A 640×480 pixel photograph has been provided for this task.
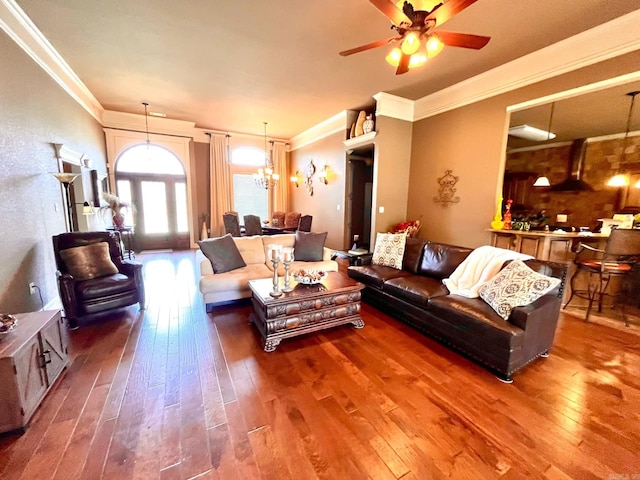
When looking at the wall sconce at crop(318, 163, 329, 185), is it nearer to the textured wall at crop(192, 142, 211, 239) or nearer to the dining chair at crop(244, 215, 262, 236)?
the dining chair at crop(244, 215, 262, 236)

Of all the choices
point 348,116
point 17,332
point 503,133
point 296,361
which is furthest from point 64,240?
point 503,133

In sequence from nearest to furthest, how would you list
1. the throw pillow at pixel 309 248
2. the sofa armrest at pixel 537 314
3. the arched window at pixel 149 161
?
the sofa armrest at pixel 537 314, the throw pillow at pixel 309 248, the arched window at pixel 149 161

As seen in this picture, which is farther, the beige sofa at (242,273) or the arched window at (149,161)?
the arched window at (149,161)

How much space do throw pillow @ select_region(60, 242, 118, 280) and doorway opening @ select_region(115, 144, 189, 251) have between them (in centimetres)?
398

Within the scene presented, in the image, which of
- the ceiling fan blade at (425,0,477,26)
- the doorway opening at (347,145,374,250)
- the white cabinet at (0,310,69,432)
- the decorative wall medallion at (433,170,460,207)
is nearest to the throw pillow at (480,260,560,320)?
the ceiling fan blade at (425,0,477,26)

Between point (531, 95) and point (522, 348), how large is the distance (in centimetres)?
345

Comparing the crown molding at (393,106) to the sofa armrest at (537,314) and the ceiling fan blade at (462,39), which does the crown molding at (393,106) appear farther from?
the sofa armrest at (537,314)

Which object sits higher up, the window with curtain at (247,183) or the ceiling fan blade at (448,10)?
the ceiling fan blade at (448,10)

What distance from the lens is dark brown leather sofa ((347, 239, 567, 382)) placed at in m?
2.10

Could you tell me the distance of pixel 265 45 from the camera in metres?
3.29

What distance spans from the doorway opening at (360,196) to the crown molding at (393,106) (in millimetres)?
1249

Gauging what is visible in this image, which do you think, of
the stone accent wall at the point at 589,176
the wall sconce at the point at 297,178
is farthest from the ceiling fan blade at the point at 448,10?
the stone accent wall at the point at 589,176

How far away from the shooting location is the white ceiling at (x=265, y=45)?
8.66 ft

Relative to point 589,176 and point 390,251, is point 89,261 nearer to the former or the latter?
point 390,251
